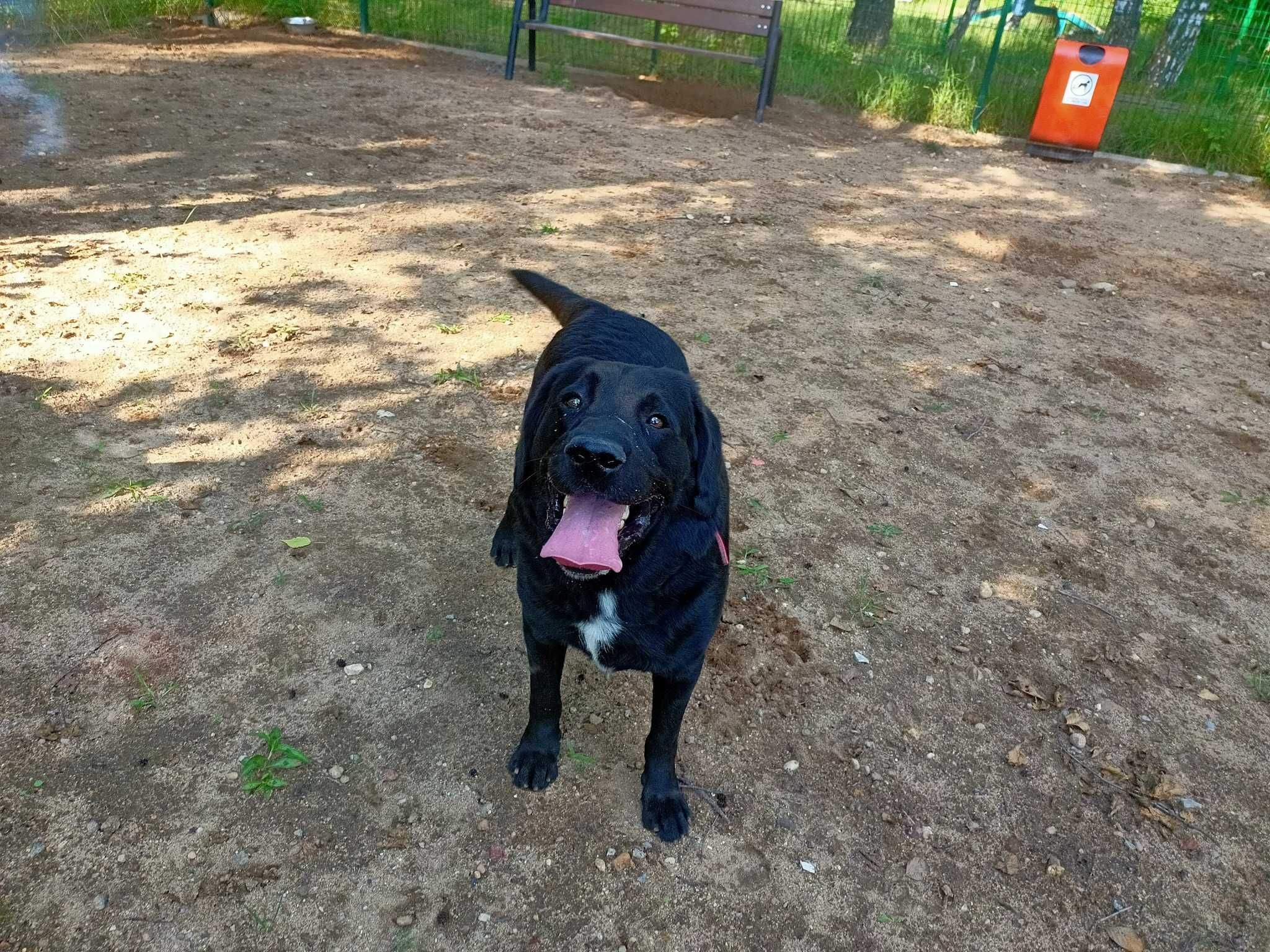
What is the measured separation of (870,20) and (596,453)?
11.7 m

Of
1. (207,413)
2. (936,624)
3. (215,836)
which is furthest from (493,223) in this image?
(215,836)

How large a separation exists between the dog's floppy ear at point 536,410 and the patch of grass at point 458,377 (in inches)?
77.3

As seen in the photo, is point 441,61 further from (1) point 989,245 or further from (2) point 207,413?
(2) point 207,413

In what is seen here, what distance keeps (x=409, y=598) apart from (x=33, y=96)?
25.0 feet

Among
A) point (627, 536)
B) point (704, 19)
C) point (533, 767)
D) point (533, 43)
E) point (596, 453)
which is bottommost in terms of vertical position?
point (533, 767)

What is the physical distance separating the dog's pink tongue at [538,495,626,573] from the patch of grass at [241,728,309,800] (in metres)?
1.15

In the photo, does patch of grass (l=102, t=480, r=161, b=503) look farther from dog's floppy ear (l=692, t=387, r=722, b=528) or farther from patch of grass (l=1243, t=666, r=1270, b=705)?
patch of grass (l=1243, t=666, r=1270, b=705)

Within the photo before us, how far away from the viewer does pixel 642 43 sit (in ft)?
31.6

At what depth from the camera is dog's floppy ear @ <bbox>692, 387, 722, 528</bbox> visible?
7.44ft

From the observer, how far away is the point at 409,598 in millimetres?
3139

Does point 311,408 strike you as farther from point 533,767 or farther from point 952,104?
point 952,104

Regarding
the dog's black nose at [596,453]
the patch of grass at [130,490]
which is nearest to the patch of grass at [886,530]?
the dog's black nose at [596,453]

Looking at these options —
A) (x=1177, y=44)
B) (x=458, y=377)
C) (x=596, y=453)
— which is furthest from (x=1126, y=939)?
(x=1177, y=44)

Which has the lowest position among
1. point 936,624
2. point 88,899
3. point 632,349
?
point 88,899
